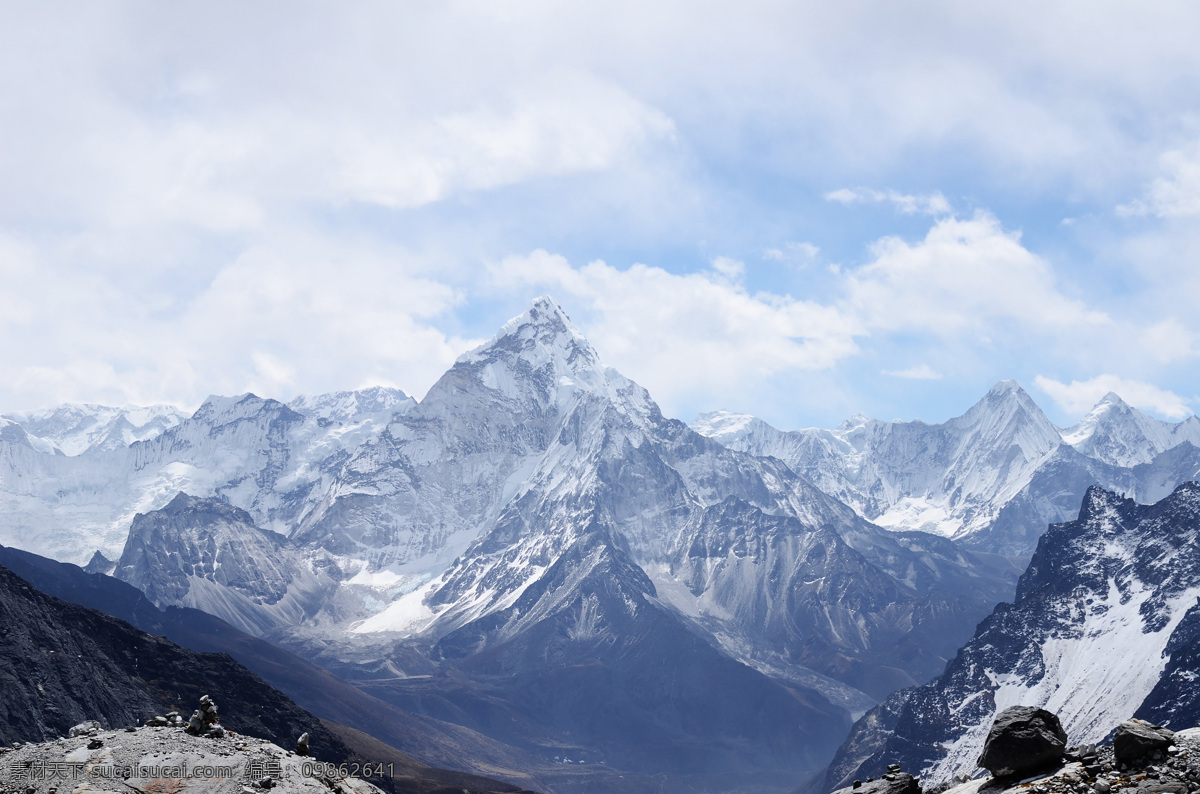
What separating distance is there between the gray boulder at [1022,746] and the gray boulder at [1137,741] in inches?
110

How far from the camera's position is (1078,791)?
1199 inches

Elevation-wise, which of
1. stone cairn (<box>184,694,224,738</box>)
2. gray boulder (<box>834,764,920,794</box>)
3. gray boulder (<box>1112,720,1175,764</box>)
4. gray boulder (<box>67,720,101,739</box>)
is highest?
gray boulder (<box>1112,720,1175,764</box>)

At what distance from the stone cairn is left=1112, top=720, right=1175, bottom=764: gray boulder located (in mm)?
31688

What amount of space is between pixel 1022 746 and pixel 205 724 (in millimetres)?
30277

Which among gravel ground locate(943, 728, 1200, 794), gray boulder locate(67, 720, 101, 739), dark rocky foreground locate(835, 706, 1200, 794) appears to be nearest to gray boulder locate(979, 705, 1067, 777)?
dark rocky foreground locate(835, 706, 1200, 794)

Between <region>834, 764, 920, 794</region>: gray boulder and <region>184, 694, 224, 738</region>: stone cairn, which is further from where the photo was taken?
<region>184, 694, 224, 738</region>: stone cairn

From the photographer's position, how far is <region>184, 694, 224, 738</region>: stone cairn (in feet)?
138

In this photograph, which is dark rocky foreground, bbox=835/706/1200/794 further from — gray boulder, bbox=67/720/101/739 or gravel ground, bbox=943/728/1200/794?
gray boulder, bbox=67/720/101/739

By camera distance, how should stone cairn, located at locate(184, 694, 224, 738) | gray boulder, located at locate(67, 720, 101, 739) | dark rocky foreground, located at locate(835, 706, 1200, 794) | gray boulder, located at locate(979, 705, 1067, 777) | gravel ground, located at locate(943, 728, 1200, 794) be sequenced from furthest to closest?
gray boulder, located at locate(67, 720, 101, 739), stone cairn, located at locate(184, 694, 224, 738), gray boulder, located at locate(979, 705, 1067, 777), dark rocky foreground, located at locate(835, 706, 1200, 794), gravel ground, located at locate(943, 728, 1200, 794)

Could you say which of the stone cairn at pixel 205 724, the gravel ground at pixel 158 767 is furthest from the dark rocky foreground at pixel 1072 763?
the stone cairn at pixel 205 724

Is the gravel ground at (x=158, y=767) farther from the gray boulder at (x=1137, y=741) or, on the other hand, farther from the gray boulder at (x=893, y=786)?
the gray boulder at (x=1137, y=741)

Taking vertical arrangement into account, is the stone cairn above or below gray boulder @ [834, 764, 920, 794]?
below

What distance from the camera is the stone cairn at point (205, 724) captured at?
41969 mm

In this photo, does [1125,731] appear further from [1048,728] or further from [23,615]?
[23,615]
